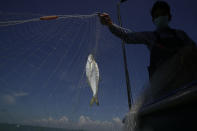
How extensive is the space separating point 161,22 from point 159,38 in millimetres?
450

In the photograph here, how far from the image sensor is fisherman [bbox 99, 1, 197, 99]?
2.18m

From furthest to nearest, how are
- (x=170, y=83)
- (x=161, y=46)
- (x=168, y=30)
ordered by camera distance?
(x=168, y=30) < (x=161, y=46) < (x=170, y=83)

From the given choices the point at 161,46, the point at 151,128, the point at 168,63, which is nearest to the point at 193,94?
the point at 168,63

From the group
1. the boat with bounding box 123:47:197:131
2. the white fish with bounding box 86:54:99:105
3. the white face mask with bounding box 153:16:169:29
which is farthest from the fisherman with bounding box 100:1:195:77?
the white fish with bounding box 86:54:99:105

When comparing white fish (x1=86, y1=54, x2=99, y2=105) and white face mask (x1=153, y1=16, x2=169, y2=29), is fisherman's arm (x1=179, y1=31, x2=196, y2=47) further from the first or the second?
white fish (x1=86, y1=54, x2=99, y2=105)

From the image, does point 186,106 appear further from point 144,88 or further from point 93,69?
point 93,69

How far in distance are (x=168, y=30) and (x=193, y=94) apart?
1562 millimetres

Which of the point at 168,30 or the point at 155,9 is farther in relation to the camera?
the point at 155,9

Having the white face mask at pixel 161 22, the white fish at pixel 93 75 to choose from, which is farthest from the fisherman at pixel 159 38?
the white fish at pixel 93 75

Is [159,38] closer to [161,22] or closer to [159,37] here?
[159,37]

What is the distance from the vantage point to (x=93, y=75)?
5.43 meters

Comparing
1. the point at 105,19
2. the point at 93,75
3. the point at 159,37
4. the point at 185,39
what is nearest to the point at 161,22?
the point at 159,37

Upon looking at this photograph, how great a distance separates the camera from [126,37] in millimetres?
2646

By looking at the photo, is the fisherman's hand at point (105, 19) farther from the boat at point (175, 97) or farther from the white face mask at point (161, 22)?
the boat at point (175, 97)
